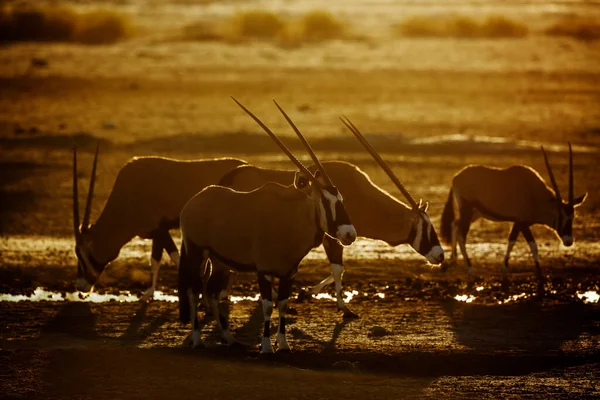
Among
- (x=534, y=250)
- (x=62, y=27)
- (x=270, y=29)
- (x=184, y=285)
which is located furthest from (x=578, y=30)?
(x=184, y=285)

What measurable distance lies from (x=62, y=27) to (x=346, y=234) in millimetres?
50989

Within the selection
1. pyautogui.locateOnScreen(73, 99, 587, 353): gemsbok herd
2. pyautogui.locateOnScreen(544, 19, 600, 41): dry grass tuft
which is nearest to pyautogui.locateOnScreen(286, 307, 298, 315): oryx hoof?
pyautogui.locateOnScreen(73, 99, 587, 353): gemsbok herd

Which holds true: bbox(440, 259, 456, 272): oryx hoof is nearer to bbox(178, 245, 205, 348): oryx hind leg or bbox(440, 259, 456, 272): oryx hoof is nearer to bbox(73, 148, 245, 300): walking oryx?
bbox(73, 148, 245, 300): walking oryx

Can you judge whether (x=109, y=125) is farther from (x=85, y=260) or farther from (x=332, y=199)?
(x=332, y=199)

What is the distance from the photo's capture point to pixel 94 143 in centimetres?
2839

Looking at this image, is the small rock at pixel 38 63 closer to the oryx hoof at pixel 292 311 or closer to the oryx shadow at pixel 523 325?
the oryx hoof at pixel 292 311

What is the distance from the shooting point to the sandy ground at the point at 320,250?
461 inches

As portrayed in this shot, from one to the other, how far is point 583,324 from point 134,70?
33.9 metres

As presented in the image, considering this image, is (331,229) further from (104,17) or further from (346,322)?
(104,17)

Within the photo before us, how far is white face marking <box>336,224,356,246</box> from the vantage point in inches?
462

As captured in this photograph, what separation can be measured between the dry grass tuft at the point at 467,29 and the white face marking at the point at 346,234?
53.6m

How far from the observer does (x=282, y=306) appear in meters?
12.3

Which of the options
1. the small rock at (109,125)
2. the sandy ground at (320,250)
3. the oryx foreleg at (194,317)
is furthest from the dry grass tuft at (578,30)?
the oryx foreleg at (194,317)

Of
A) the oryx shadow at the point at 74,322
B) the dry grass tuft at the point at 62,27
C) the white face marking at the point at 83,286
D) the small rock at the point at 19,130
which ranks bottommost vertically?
the oryx shadow at the point at 74,322
